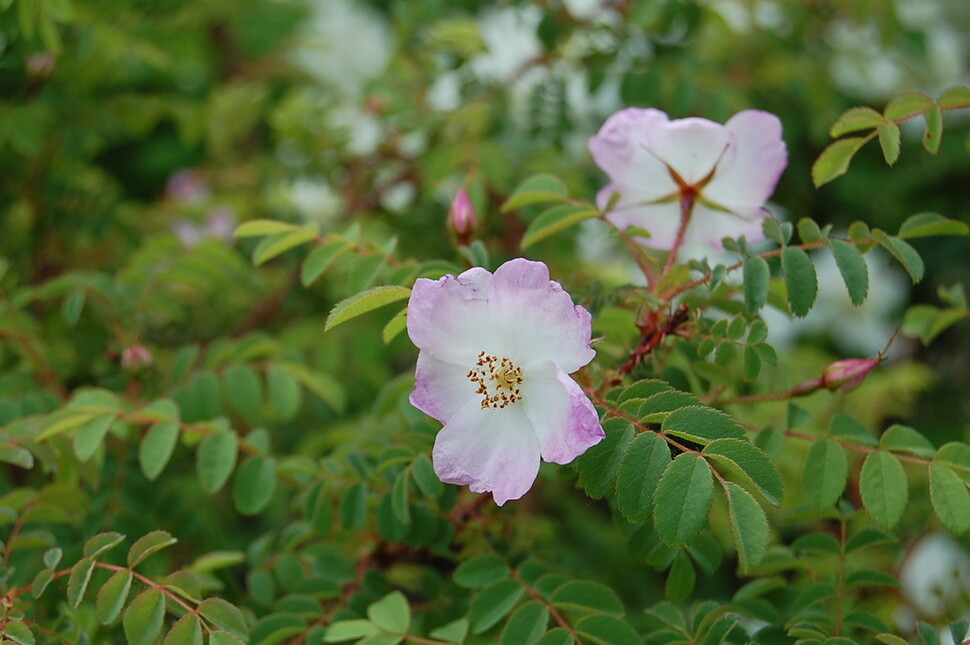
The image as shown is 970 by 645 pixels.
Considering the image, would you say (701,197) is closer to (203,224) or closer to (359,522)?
(359,522)

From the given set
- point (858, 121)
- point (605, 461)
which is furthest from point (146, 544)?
point (858, 121)

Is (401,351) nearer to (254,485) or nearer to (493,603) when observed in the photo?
(254,485)

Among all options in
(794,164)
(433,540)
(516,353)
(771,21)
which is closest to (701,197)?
(516,353)

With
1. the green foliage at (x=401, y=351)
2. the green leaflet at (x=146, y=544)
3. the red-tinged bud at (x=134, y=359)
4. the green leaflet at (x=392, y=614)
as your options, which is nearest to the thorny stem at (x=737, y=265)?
the green foliage at (x=401, y=351)

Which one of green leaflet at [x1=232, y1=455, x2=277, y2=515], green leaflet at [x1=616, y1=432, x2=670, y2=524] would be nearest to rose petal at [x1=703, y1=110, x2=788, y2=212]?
green leaflet at [x1=616, y1=432, x2=670, y2=524]

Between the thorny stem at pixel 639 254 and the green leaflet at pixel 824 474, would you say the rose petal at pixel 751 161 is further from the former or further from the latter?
the green leaflet at pixel 824 474

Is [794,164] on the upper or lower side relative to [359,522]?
lower

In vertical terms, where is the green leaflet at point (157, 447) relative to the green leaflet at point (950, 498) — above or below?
below
